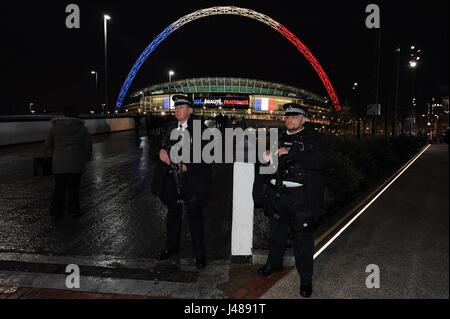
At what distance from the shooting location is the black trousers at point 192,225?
17.9ft

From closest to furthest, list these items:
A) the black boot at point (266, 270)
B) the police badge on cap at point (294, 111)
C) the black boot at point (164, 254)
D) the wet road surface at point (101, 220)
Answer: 1. the police badge on cap at point (294, 111)
2. the black boot at point (266, 270)
3. the black boot at point (164, 254)
4. the wet road surface at point (101, 220)

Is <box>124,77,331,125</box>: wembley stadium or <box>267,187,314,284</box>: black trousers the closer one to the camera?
<box>267,187,314,284</box>: black trousers

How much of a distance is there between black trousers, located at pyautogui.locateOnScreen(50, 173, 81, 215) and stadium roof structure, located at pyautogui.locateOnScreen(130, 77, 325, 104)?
444 ft

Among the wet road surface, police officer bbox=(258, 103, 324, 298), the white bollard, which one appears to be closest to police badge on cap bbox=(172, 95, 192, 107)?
the white bollard

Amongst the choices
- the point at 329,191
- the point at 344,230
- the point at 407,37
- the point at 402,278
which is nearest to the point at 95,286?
the point at 402,278

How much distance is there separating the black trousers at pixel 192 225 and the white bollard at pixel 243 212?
424mm

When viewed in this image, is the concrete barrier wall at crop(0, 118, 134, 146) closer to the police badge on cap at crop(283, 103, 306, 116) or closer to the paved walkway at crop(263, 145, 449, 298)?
the paved walkway at crop(263, 145, 449, 298)

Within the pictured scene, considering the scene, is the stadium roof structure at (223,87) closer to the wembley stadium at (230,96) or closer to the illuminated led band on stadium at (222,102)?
the wembley stadium at (230,96)

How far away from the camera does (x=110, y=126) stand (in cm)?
3353

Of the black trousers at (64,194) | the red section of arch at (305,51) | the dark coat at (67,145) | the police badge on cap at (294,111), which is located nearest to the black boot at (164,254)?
the police badge on cap at (294,111)

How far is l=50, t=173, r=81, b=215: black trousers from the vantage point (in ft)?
24.9

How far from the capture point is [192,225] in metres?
5.53

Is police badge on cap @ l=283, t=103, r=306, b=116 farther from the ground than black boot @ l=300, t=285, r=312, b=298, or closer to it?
farther from the ground
